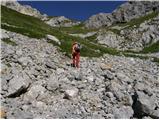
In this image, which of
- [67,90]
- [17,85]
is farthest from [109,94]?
[17,85]

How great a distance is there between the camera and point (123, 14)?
163 m

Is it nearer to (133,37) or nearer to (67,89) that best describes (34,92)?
(67,89)

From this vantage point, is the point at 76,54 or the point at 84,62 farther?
the point at 84,62

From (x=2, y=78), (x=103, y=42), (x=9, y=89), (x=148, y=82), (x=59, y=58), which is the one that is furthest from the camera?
(x=103, y=42)

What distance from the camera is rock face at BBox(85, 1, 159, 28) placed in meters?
155

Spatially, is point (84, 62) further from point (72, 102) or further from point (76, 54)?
point (72, 102)

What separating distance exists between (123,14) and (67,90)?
139135 millimetres

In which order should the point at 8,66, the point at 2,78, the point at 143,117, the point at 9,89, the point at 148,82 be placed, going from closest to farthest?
the point at 143,117
the point at 9,89
the point at 2,78
the point at 8,66
the point at 148,82

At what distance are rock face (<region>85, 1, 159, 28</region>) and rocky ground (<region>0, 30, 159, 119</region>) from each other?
11961 centimetres

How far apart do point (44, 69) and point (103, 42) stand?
6923 centimetres

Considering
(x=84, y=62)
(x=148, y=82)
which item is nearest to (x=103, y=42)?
(x=84, y=62)

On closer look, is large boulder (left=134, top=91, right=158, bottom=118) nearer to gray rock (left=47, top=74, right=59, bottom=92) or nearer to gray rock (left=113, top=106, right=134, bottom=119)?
gray rock (left=113, top=106, right=134, bottom=119)

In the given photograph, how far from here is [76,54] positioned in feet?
114

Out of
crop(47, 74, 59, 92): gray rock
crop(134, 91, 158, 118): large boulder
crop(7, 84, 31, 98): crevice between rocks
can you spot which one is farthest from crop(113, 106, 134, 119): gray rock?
crop(7, 84, 31, 98): crevice between rocks
